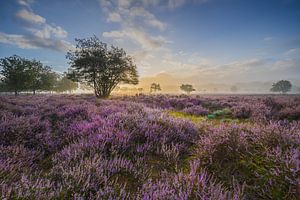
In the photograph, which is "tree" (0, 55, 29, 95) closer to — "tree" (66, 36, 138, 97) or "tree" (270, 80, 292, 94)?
"tree" (66, 36, 138, 97)

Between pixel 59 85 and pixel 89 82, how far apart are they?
241 feet

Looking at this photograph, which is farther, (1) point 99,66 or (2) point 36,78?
(2) point 36,78

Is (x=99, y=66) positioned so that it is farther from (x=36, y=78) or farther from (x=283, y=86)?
(x=283, y=86)

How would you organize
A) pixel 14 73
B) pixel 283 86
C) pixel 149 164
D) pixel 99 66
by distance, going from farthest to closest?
pixel 283 86, pixel 14 73, pixel 99 66, pixel 149 164

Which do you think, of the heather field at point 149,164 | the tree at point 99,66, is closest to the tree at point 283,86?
the tree at point 99,66

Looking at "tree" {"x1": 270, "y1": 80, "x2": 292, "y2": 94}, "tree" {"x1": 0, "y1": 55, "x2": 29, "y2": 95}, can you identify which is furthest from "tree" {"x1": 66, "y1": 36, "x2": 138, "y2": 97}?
"tree" {"x1": 270, "y1": 80, "x2": 292, "y2": 94}

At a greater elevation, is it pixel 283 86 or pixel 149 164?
pixel 283 86

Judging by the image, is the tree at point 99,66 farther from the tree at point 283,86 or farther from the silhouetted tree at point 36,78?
the tree at point 283,86

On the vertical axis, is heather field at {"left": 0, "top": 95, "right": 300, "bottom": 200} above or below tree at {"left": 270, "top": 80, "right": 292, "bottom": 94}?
below

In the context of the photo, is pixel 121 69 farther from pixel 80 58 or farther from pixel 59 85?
pixel 59 85

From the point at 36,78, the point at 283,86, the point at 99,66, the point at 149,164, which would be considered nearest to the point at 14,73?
the point at 36,78

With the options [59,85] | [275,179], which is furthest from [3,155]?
[59,85]

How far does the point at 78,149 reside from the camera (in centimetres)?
246

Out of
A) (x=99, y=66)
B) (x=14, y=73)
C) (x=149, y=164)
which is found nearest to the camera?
(x=149, y=164)
